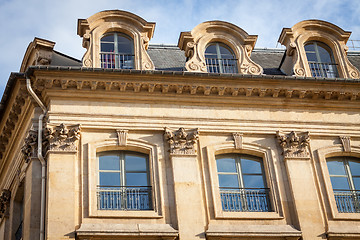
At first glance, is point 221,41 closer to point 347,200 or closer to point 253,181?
point 253,181

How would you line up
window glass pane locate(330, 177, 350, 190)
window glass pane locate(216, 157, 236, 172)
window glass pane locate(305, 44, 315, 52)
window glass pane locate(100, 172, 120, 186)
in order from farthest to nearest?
window glass pane locate(305, 44, 315, 52), window glass pane locate(330, 177, 350, 190), window glass pane locate(216, 157, 236, 172), window glass pane locate(100, 172, 120, 186)

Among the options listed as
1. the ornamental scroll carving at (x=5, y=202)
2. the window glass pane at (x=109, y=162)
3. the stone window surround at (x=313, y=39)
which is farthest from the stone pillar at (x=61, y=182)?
the stone window surround at (x=313, y=39)

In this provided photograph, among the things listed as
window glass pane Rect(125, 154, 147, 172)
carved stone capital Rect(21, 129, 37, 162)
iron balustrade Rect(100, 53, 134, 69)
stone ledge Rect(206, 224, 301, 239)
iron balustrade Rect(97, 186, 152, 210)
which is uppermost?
iron balustrade Rect(100, 53, 134, 69)

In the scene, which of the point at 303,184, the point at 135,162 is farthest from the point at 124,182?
the point at 303,184

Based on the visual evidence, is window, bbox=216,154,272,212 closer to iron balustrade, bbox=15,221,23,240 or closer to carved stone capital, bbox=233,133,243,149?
carved stone capital, bbox=233,133,243,149

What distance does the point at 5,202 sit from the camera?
2044 cm

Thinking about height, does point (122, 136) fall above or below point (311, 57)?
below

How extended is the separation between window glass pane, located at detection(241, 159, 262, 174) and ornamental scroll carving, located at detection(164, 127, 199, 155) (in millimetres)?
1572

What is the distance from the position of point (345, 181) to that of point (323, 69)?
410 centimetres

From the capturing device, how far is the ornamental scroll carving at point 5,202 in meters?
20.4

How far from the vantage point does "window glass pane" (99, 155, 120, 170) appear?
714 inches

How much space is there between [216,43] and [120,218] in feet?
23.5

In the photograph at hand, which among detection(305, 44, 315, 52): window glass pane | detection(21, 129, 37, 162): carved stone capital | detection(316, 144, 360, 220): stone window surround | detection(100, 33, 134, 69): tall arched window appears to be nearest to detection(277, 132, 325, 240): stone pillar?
detection(316, 144, 360, 220): stone window surround

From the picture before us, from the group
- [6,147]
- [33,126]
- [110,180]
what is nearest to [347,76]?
[110,180]
